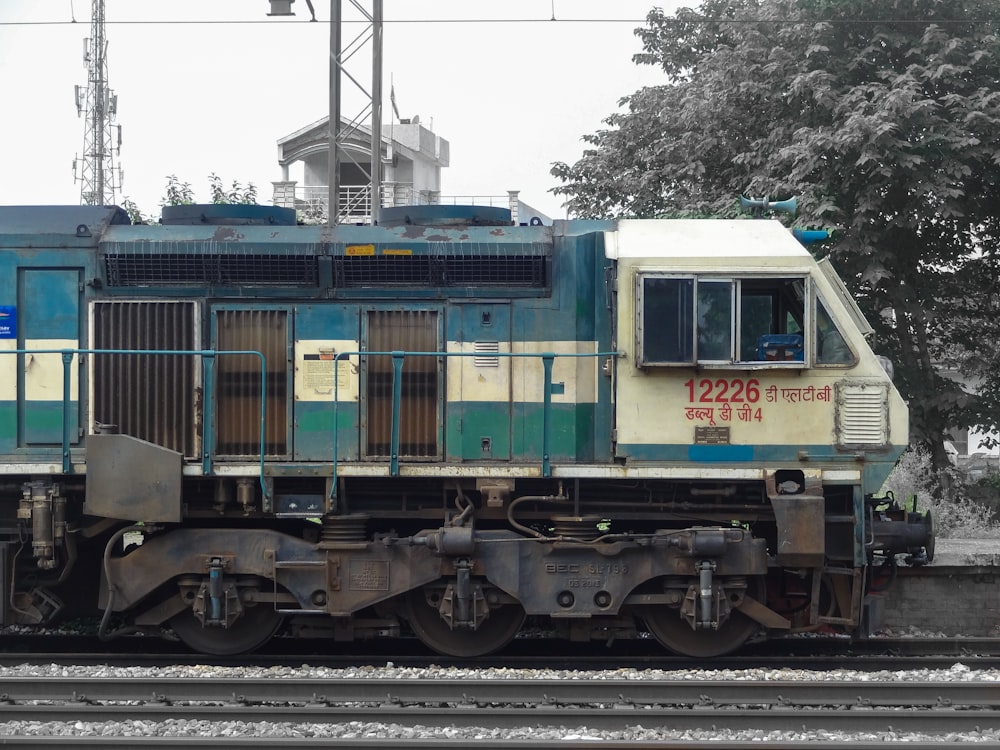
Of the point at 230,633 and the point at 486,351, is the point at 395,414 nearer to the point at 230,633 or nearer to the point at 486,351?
the point at 486,351

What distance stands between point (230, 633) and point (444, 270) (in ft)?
11.7

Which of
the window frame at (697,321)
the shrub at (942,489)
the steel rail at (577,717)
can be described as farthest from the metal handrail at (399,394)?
the shrub at (942,489)

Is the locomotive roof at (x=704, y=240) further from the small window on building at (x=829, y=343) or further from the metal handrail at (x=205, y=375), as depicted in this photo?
the metal handrail at (x=205, y=375)

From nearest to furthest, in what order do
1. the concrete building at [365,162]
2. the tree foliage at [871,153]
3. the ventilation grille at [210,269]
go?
the ventilation grille at [210,269] < the tree foliage at [871,153] < the concrete building at [365,162]

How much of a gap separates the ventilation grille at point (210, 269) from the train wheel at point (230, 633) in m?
2.80

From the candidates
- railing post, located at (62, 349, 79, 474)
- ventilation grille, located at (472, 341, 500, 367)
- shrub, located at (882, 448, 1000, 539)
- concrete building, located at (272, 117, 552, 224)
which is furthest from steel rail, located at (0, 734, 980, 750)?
concrete building, located at (272, 117, 552, 224)

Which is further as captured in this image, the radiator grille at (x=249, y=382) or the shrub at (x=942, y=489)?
the shrub at (x=942, y=489)

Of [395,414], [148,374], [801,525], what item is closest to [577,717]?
[801,525]

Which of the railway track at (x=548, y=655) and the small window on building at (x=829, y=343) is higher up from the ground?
the small window on building at (x=829, y=343)

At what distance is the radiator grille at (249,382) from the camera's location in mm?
8844

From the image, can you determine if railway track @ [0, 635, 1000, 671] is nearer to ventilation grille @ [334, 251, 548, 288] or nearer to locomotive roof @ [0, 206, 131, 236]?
ventilation grille @ [334, 251, 548, 288]

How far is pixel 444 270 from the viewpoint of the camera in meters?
8.88

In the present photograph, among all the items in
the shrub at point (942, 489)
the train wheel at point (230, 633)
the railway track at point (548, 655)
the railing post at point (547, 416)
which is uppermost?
the railing post at point (547, 416)

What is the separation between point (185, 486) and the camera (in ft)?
29.0
